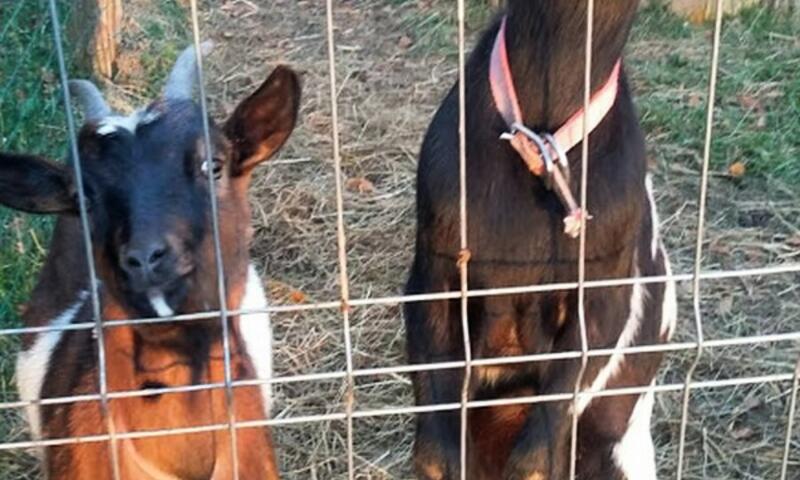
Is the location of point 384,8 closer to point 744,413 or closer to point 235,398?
→ point 744,413

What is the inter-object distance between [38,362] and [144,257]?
1.02 meters

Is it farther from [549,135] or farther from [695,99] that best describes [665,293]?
[695,99]

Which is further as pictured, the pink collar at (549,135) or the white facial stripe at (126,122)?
the white facial stripe at (126,122)

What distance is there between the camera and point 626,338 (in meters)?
3.25

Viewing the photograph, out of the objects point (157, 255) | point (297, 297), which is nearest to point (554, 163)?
point (157, 255)

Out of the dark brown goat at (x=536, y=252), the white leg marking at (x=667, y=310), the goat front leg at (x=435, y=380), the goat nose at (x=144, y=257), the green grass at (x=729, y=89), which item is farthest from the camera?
the green grass at (x=729, y=89)

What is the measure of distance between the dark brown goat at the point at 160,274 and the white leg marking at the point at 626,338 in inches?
31.6

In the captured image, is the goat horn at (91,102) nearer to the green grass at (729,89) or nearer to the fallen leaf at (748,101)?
the green grass at (729,89)

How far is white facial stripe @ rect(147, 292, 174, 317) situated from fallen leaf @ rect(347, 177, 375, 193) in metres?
2.79

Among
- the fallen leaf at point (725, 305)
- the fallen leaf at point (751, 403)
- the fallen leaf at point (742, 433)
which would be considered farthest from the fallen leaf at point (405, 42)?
the fallen leaf at point (742, 433)

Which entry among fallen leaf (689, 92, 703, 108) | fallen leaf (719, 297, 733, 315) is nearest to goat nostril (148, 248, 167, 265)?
fallen leaf (719, 297, 733, 315)

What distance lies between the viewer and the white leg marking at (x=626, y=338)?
3.21m

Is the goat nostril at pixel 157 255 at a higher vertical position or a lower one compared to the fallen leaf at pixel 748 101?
lower

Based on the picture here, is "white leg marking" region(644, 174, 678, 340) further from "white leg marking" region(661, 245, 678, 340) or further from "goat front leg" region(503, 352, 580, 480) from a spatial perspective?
"goat front leg" region(503, 352, 580, 480)
